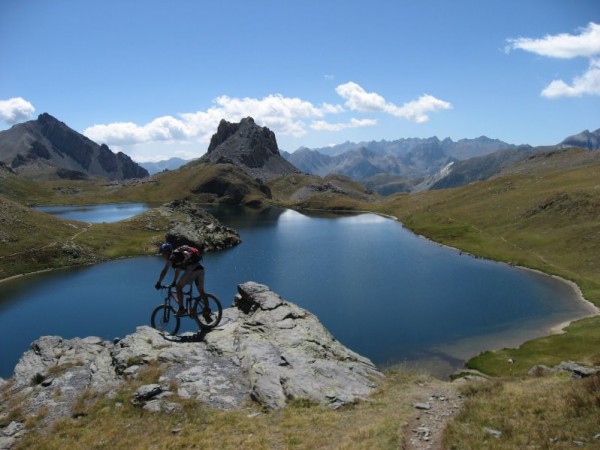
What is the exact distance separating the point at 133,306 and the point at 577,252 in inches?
3667

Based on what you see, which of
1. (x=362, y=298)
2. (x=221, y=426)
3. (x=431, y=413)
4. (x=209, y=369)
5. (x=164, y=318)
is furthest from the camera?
(x=362, y=298)

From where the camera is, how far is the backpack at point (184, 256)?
88.6 ft

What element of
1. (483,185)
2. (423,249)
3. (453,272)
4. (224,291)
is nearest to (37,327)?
(224,291)

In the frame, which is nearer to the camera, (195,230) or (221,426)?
(221,426)

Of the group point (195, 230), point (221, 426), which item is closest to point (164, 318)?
point (221, 426)

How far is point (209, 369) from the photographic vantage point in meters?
25.8

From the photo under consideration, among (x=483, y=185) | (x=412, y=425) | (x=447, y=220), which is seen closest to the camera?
(x=412, y=425)

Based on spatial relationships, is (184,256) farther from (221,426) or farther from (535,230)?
(535,230)

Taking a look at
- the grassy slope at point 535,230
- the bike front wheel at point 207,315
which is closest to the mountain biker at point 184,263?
the bike front wheel at point 207,315

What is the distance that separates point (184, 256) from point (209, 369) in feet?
23.1

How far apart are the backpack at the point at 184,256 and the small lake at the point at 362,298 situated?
32316 mm

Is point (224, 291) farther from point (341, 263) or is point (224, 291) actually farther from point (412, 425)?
point (412, 425)

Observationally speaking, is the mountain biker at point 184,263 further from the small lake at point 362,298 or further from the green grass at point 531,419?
the small lake at point 362,298

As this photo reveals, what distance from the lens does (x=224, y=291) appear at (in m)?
82.9
